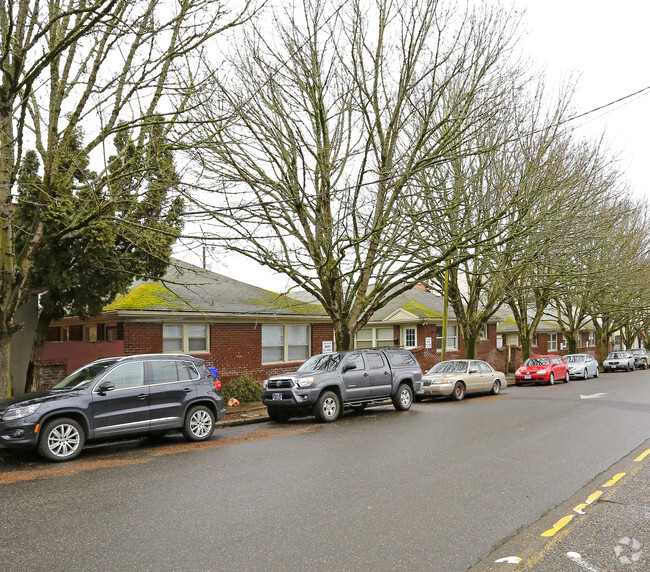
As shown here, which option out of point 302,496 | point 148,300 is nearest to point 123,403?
point 302,496

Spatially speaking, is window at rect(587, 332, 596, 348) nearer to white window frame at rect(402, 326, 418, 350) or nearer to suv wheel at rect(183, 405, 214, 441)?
white window frame at rect(402, 326, 418, 350)

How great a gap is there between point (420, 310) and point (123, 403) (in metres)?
22.6

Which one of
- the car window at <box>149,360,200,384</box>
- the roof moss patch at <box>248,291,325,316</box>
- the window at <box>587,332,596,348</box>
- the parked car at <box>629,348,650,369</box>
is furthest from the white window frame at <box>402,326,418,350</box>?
the window at <box>587,332,596,348</box>

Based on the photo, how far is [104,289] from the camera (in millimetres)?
15672

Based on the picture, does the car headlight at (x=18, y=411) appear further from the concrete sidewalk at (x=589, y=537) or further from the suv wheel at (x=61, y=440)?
the concrete sidewalk at (x=589, y=537)

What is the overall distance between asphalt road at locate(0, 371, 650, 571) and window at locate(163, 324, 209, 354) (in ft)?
25.1

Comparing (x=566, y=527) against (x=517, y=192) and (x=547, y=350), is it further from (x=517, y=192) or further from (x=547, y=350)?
(x=547, y=350)

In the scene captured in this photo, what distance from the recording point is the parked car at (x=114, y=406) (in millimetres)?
9156

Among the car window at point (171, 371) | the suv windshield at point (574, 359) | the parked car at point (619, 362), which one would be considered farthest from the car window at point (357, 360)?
the parked car at point (619, 362)

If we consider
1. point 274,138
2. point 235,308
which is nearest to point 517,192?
point 274,138

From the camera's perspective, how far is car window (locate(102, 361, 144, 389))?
1034 centimetres

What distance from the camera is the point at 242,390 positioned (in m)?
18.0

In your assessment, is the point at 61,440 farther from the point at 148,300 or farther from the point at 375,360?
the point at 148,300

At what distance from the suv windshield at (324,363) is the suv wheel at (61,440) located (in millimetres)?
6315
